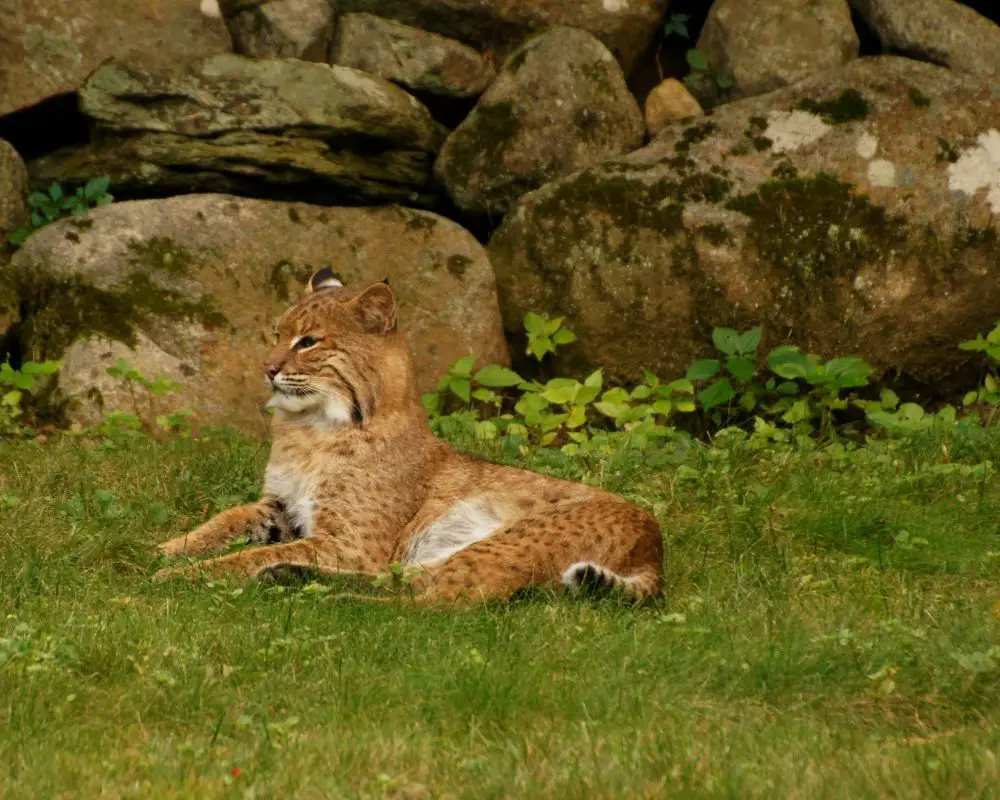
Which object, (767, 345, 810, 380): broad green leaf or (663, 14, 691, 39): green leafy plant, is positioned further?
(663, 14, 691, 39): green leafy plant

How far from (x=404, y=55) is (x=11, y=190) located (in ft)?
7.75

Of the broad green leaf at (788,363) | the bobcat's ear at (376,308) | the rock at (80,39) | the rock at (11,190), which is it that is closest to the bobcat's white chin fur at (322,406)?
the bobcat's ear at (376,308)

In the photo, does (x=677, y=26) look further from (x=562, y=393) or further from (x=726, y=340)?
(x=562, y=393)

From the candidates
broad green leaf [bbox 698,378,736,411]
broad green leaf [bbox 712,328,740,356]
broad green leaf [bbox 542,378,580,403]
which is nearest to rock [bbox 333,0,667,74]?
broad green leaf [bbox 712,328,740,356]

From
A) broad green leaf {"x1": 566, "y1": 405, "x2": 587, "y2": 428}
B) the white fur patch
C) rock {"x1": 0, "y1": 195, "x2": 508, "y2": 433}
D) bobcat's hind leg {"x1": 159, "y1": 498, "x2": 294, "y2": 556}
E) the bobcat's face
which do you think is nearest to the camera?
the white fur patch

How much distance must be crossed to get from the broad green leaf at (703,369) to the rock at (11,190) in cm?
383

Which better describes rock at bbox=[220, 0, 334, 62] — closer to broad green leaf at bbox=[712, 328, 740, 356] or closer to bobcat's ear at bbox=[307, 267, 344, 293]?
bobcat's ear at bbox=[307, 267, 344, 293]

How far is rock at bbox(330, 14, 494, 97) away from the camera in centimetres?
966

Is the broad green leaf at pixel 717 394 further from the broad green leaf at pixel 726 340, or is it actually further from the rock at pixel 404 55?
the rock at pixel 404 55

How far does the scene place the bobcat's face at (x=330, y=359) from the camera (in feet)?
22.7

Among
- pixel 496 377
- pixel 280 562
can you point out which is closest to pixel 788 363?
pixel 496 377

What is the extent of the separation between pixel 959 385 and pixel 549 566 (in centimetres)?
444

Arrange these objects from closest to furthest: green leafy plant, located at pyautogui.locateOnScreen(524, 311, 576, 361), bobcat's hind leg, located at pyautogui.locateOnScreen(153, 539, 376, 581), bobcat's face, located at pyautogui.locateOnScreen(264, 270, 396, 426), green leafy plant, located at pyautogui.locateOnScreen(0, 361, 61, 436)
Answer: bobcat's hind leg, located at pyautogui.locateOnScreen(153, 539, 376, 581)
bobcat's face, located at pyautogui.locateOnScreen(264, 270, 396, 426)
green leafy plant, located at pyautogui.locateOnScreen(0, 361, 61, 436)
green leafy plant, located at pyautogui.locateOnScreen(524, 311, 576, 361)

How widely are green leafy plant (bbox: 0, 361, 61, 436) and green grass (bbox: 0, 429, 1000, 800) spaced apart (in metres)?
1.34
